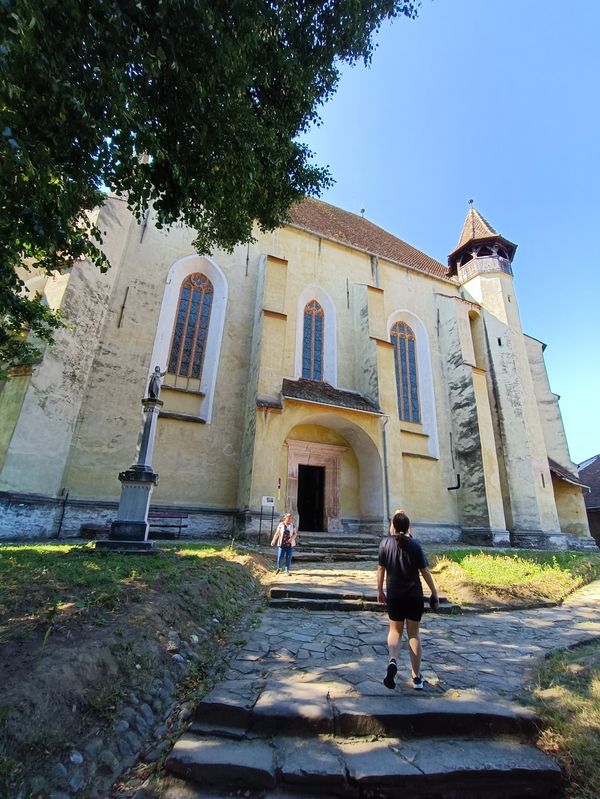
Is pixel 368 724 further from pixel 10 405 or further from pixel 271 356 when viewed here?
pixel 10 405

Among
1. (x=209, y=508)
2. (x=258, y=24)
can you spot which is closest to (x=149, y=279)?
(x=209, y=508)

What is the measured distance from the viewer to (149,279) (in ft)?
42.9

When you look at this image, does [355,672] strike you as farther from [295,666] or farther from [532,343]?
[532,343]

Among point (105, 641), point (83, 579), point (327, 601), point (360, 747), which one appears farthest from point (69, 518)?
point (360, 747)

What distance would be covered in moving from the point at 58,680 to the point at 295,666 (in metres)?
1.97

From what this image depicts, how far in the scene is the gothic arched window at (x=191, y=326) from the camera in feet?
42.8

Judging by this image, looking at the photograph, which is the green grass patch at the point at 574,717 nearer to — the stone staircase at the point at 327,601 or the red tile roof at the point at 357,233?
the stone staircase at the point at 327,601

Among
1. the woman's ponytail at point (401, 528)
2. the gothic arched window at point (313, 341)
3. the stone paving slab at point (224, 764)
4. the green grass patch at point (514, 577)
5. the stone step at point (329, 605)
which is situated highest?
Result: the gothic arched window at point (313, 341)

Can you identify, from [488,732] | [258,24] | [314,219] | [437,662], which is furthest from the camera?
[314,219]

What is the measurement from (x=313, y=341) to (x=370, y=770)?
14.0m

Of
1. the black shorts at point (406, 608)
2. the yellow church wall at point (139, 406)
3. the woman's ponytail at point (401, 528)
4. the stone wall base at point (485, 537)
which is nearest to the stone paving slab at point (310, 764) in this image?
the black shorts at point (406, 608)

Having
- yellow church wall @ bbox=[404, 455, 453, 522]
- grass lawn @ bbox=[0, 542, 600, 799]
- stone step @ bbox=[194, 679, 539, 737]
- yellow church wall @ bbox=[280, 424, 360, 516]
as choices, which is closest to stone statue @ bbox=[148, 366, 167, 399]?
grass lawn @ bbox=[0, 542, 600, 799]

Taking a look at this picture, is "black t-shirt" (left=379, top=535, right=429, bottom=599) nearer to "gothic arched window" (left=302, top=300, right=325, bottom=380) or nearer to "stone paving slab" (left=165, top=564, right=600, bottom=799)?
"stone paving slab" (left=165, top=564, right=600, bottom=799)

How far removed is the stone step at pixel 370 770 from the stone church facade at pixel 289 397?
27.9 ft
